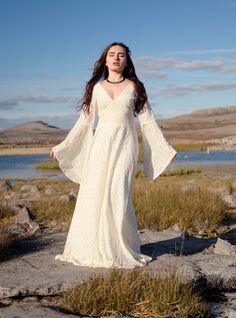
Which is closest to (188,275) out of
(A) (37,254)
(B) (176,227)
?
(A) (37,254)

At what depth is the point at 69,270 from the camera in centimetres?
614

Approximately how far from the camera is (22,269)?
20.8 feet

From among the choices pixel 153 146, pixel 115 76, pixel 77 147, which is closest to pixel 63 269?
pixel 77 147

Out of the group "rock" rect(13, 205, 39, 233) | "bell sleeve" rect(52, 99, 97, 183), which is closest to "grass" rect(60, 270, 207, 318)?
"bell sleeve" rect(52, 99, 97, 183)

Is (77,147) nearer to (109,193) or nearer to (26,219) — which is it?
(109,193)

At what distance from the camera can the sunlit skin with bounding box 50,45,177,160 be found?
666 centimetres

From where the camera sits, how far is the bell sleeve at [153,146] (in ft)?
22.5

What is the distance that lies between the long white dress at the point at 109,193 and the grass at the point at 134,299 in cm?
125

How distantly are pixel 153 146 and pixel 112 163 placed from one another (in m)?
0.68

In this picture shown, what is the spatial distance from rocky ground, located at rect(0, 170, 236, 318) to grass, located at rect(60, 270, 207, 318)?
193 millimetres

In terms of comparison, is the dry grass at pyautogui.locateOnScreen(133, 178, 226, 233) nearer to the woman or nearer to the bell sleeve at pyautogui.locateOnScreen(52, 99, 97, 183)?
the bell sleeve at pyautogui.locateOnScreen(52, 99, 97, 183)

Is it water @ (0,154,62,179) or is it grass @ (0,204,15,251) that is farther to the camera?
water @ (0,154,62,179)

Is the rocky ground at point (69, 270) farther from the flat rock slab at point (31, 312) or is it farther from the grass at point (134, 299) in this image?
the grass at point (134, 299)

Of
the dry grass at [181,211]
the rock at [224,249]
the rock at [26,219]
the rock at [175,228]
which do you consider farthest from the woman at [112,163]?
the rock at [26,219]
